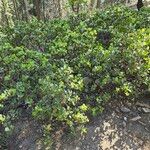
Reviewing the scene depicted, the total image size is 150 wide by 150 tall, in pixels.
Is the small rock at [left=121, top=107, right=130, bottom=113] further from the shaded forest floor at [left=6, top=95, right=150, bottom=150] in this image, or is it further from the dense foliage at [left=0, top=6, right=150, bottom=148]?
the dense foliage at [left=0, top=6, right=150, bottom=148]

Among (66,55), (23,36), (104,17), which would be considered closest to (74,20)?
(104,17)

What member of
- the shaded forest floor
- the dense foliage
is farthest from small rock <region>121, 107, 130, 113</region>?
the dense foliage

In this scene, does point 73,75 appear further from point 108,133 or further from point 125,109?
point 108,133

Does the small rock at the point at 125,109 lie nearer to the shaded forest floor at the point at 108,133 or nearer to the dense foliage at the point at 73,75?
the shaded forest floor at the point at 108,133

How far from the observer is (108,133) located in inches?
215

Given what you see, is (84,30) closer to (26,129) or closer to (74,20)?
(74,20)

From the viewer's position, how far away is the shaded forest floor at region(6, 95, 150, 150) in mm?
5336

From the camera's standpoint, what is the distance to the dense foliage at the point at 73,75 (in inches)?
208

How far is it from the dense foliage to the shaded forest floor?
191 mm

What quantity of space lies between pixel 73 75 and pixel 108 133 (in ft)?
3.81

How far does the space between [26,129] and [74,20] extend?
10.8 feet

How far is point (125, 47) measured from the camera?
610cm

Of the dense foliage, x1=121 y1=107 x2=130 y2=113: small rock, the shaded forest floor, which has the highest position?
the dense foliage

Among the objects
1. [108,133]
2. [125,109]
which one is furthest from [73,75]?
[108,133]
